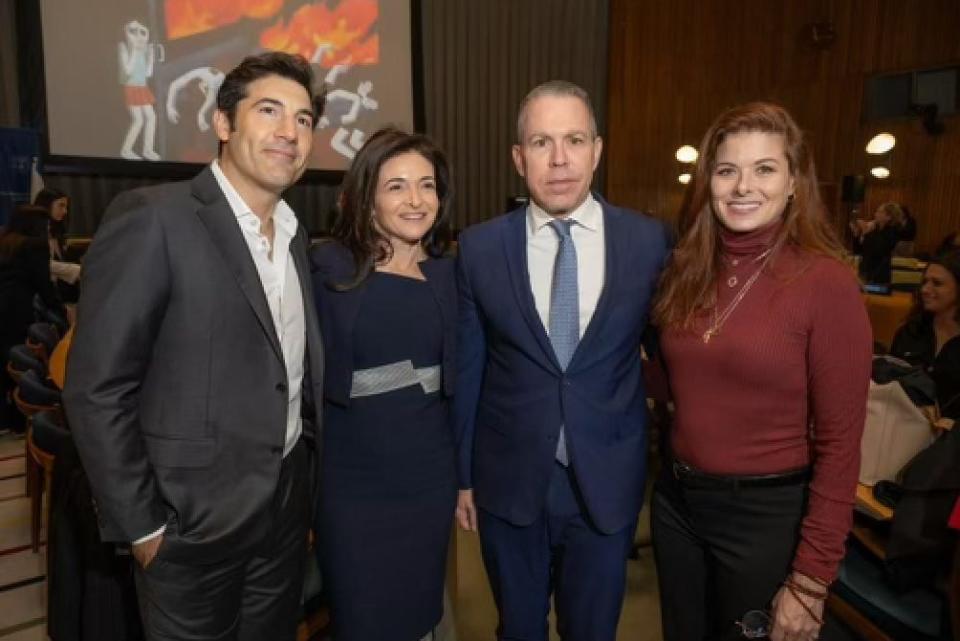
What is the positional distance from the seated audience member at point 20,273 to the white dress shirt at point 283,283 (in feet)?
12.3

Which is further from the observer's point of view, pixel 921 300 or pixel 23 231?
pixel 23 231

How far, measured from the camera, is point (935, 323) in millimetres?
3217

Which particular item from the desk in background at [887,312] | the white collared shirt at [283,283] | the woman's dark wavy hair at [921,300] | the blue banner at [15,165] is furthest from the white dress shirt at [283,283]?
the blue banner at [15,165]

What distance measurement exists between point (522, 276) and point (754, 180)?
523 millimetres

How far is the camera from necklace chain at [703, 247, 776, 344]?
1.37 metres

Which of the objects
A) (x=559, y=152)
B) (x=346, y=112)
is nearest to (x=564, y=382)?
(x=559, y=152)

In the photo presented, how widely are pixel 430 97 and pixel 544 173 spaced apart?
319 inches

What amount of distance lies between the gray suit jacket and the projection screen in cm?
595

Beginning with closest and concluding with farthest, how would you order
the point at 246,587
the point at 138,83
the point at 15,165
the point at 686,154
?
the point at 246,587, the point at 15,165, the point at 138,83, the point at 686,154

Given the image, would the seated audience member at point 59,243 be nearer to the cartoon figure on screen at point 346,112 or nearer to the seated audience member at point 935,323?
the cartoon figure on screen at point 346,112

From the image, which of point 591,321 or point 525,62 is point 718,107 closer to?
point 525,62

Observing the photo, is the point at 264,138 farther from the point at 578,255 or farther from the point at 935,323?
the point at 935,323

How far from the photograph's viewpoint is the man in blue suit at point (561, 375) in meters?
1.51

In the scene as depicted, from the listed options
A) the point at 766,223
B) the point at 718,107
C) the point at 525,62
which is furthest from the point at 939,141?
the point at 766,223
